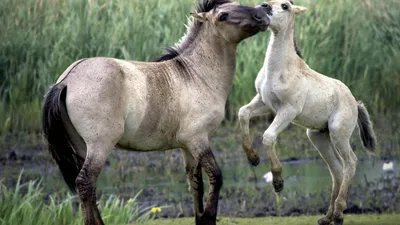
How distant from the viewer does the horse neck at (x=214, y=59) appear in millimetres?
6617

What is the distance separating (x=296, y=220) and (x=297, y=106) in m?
1.37

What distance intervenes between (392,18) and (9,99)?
15.8 ft

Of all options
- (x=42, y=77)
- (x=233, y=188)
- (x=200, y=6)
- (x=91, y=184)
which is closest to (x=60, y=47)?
(x=42, y=77)

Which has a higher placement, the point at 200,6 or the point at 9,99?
the point at 200,6

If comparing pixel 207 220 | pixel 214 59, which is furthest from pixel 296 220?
pixel 214 59

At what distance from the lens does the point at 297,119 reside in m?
7.01

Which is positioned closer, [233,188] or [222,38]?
[222,38]

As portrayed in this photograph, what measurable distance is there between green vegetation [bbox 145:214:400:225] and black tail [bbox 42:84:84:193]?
5.23 feet

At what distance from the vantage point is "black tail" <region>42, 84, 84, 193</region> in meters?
5.93

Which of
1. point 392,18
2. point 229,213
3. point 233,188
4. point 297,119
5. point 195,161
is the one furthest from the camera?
point 392,18

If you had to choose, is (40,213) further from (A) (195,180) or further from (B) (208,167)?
(B) (208,167)

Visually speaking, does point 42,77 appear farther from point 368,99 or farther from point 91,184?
point 91,184

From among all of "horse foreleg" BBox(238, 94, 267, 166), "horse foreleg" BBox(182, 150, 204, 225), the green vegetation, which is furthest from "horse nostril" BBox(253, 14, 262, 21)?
the green vegetation

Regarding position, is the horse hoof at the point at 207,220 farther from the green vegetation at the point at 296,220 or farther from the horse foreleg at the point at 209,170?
the green vegetation at the point at 296,220
